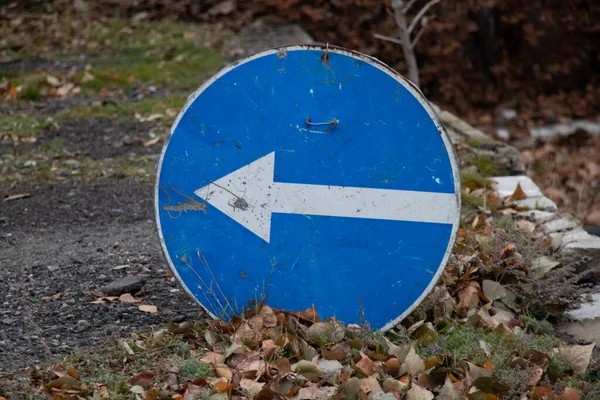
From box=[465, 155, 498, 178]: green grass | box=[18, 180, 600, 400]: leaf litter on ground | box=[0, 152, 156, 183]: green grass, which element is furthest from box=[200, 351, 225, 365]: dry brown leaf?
box=[465, 155, 498, 178]: green grass

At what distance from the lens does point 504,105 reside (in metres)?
10.6

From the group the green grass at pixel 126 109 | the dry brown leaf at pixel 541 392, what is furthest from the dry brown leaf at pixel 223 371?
the green grass at pixel 126 109

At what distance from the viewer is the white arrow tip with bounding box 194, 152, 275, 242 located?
3.00 m

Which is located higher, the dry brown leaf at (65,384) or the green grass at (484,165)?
the dry brown leaf at (65,384)

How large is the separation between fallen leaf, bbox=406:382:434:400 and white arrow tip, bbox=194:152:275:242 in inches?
27.7

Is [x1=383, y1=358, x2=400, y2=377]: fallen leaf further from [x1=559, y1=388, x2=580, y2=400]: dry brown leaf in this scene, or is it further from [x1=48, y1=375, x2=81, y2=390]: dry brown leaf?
[x1=48, y1=375, x2=81, y2=390]: dry brown leaf

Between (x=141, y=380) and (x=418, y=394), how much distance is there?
904 mm

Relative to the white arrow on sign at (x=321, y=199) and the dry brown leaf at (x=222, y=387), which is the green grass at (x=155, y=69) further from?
the dry brown leaf at (x=222, y=387)

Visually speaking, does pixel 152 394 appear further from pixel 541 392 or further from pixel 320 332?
pixel 541 392

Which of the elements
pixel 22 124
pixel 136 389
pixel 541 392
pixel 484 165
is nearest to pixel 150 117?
pixel 22 124

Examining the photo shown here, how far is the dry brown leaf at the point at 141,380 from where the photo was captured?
2807 millimetres

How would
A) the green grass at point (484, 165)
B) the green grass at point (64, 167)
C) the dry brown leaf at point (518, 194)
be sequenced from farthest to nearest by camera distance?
the green grass at point (484, 165), the green grass at point (64, 167), the dry brown leaf at point (518, 194)

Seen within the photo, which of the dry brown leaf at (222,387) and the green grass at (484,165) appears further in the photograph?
the green grass at (484,165)

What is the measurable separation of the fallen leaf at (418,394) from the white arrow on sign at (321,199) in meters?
0.57
